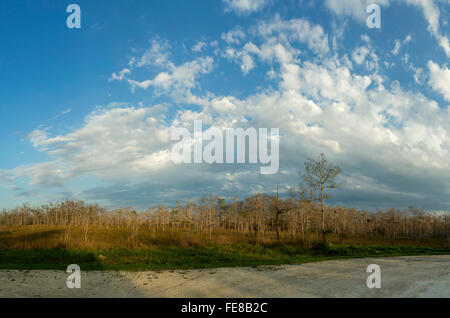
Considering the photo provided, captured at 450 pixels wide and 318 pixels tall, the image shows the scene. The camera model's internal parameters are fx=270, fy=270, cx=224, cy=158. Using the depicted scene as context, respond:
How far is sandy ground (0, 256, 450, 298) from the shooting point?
9.80 metres

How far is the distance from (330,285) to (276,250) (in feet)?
42.4

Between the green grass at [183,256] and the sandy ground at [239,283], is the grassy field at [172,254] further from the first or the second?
the sandy ground at [239,283]

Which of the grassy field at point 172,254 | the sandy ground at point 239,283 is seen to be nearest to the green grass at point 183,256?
the grassy field at point 172,254

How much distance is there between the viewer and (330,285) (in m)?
10.6

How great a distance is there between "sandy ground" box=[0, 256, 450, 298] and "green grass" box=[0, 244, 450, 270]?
6.14ft

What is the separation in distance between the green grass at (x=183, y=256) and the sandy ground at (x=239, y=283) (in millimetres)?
1873

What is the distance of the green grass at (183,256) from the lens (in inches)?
643

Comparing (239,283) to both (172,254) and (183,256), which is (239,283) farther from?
(172,254)

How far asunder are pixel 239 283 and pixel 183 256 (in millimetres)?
9367

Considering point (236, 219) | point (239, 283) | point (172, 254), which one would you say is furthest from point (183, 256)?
point (236, 219)

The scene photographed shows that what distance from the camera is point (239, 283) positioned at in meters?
11.5
